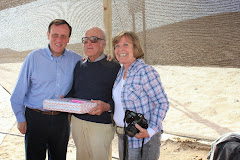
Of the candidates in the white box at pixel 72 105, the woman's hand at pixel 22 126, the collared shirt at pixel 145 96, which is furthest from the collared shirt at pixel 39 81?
the collared shirt at pixel 145 96

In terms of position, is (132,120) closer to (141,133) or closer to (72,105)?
(141,133)

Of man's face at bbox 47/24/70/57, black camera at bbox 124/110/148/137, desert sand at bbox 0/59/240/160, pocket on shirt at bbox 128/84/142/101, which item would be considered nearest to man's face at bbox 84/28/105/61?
man's face at bbox 47/24/70/57

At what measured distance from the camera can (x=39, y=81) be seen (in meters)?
2.21

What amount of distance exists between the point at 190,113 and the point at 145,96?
3.25 meters

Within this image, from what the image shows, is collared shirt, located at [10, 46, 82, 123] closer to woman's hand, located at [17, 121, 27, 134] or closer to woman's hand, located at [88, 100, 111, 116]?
woman's hand, located at [17, 121, 27, 134]

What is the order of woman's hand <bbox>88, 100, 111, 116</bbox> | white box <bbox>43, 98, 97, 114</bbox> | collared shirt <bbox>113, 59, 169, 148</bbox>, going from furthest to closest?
woman's hand <bbox>88, 100, 111, 116</bbox> → white box <bbox>43, 98, 97, 114</bbox> → collared shirt <bbox>113, 59, 169, 148</bbox>

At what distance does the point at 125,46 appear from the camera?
1875 mm

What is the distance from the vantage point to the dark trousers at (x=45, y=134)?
2246 millimetres

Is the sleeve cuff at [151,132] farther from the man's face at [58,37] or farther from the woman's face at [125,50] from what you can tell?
the man's face at [58,37]

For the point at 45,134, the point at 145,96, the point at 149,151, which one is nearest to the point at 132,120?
the point at 145,96

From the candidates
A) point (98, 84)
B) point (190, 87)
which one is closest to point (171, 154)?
point (98, 84)

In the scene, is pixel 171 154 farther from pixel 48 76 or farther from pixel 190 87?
pixel 190 87

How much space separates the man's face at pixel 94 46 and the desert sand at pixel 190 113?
129 centimetres

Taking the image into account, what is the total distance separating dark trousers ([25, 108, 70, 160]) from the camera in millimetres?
2246
